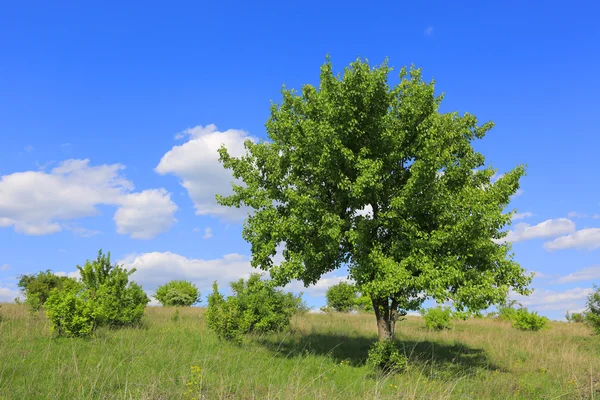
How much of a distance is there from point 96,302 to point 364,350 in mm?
12823

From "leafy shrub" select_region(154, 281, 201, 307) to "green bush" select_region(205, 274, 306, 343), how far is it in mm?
24928

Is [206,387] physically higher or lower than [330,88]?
lower

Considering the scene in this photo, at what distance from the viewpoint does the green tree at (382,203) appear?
621 inches

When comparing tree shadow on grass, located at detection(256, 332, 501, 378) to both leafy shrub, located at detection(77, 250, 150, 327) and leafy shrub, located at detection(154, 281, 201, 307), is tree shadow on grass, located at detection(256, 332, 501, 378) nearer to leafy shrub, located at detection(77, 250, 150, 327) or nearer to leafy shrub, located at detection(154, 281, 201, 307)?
leafy shrub, located at detection(77, 250, 150, 327)

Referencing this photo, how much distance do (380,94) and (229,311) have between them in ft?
41.0

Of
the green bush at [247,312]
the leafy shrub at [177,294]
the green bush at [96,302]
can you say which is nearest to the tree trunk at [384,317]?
the green bush at [247,312]

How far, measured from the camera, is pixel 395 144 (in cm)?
1689

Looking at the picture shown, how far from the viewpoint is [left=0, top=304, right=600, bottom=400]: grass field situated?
10.1 metres

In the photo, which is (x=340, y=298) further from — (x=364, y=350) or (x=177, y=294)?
(x=364, y=350)

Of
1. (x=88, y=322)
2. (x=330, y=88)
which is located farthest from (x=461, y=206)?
(x=88, y=322)

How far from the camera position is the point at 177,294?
47.5 m

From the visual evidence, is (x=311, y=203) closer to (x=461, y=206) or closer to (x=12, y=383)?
(x=461, y=206)

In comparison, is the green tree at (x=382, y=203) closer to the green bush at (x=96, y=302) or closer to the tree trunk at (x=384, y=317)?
the tree trunk at (x=384, y=317)

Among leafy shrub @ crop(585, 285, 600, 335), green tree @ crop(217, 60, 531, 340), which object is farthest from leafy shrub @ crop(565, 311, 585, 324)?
green tree @ crop(217, 60, 531, 340)
